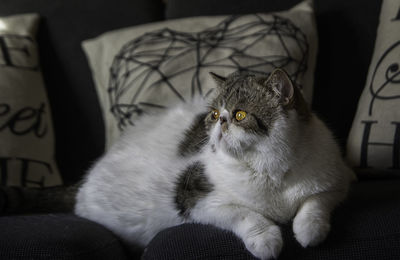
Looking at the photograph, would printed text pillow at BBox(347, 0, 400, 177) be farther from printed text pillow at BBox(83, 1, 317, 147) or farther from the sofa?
printed text pillow at BBox(83, 1, 317, 147)

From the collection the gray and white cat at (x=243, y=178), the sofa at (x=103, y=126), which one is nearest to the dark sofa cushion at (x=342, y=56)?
the sofa at (x=103, y=126)

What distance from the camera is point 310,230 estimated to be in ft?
2.68

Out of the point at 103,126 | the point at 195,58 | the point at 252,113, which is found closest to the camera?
the point at 252,113

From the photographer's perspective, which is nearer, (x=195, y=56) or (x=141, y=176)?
(x=141, y=176)

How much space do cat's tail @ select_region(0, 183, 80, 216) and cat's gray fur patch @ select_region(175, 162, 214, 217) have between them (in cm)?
43

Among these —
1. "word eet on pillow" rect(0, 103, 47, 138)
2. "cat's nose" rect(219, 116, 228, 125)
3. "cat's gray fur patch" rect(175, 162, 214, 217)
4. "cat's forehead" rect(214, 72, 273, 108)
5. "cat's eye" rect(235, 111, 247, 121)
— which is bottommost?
"word eet on pillow" rect(0, 103, 47, 138)

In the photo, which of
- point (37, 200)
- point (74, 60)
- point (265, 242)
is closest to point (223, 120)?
point (265, 242)

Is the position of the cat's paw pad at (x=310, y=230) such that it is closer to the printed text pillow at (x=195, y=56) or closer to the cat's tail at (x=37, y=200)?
the printed text pillow at (x=195, y=56)

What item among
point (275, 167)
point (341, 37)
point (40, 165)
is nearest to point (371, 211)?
point (275, 167)

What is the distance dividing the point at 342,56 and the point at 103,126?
0.99 meters

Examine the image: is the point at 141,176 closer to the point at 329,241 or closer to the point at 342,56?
the point at 329,241

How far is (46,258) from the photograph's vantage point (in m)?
0.82

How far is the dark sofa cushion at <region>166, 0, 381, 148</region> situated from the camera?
1.47 metres

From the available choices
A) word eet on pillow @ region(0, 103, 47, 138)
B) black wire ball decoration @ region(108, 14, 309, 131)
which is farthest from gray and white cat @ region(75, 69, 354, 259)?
word eet on pillow @ region(0, 103, 47, 138)
